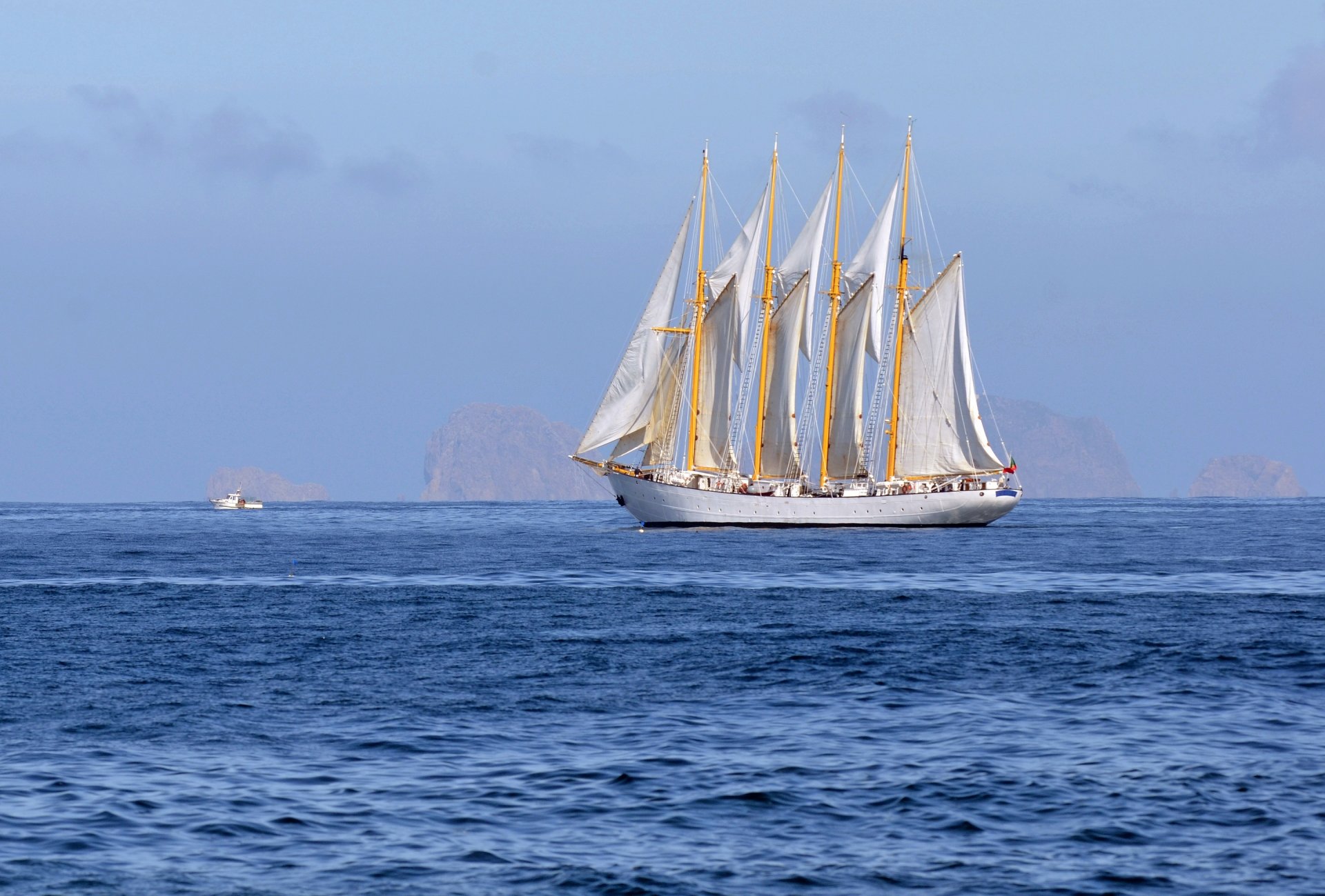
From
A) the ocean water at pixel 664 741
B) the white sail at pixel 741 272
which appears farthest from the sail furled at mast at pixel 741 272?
the ocean water at pixel 664 741

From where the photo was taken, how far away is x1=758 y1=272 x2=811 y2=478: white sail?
92688mm

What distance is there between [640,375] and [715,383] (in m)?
5.75

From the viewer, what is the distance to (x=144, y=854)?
52.3ft

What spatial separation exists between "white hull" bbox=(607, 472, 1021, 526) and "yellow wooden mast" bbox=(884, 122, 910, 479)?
343cm

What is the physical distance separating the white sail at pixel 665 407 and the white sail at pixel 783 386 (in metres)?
6.09

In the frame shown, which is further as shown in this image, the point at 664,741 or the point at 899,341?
the point at 899,341

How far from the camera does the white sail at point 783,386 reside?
92688 mm

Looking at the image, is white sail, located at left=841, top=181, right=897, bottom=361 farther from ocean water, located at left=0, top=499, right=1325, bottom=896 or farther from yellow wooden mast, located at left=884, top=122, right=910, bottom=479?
ocean water, located at left=0, top=499, right=1325, bottom=896

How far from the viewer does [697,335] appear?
9188 cm

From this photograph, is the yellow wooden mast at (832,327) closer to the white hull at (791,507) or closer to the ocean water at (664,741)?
the white hull at (791,507)

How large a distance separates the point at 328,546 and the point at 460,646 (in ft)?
167

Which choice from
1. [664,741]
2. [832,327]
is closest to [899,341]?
[832,327]

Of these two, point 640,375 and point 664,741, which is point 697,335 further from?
point 664,741

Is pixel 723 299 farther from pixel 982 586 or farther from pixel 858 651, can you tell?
pixel 858 651
